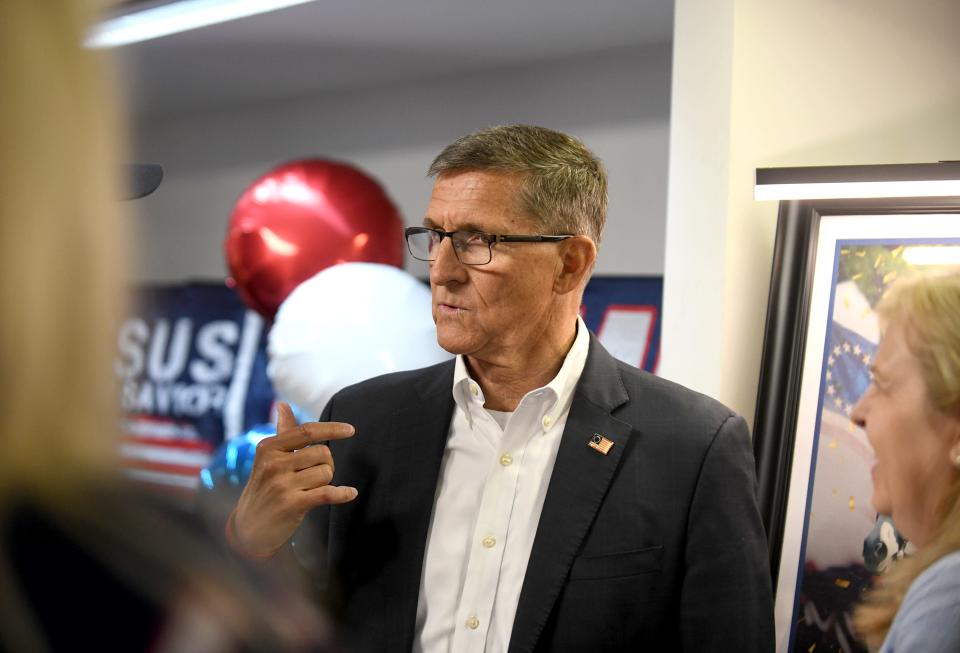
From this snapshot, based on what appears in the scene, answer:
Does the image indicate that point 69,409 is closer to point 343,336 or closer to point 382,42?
point 343,336

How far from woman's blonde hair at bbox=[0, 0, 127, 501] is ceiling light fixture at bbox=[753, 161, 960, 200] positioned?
1399mm

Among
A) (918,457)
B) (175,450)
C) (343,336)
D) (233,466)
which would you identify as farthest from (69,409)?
(175,450)

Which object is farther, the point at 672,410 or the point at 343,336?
the point at 343,336

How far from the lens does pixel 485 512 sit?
145 cm

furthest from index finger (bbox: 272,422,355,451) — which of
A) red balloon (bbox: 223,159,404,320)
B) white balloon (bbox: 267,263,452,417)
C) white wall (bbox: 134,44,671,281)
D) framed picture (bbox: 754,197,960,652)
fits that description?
white wall (bbox: 134,44,671,281)

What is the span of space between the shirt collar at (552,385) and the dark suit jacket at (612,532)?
2cm

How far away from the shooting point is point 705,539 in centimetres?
142

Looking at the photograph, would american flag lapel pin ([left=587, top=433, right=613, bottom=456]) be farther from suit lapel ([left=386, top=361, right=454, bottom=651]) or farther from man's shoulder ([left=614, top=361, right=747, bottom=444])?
suit lapel ([left=386, top=361, right=454, bottom=651])

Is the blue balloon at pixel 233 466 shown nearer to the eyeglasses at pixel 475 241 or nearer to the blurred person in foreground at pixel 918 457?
the eyeglasses at pixel 475 241

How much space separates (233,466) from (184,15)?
180cm

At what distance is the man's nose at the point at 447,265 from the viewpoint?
150 cm

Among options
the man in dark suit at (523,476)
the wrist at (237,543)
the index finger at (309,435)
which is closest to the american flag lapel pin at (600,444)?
the man in dark suit at (523,476)

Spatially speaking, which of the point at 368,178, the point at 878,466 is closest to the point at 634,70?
the point at 368,178

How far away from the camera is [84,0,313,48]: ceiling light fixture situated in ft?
11.1
